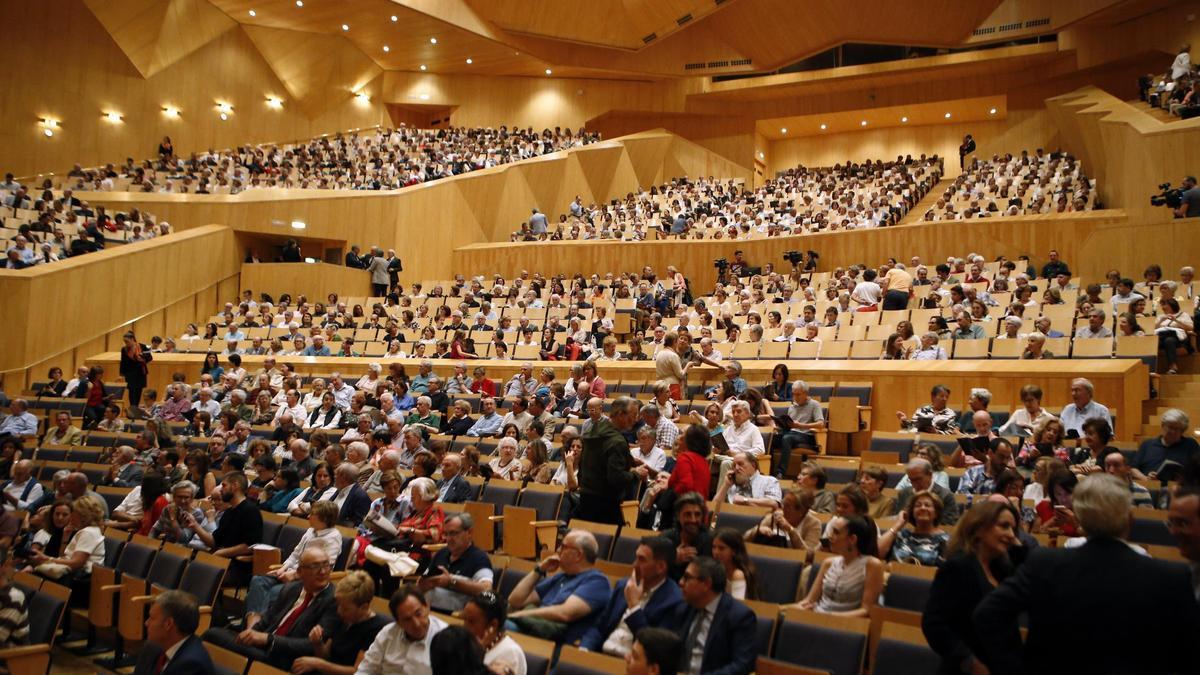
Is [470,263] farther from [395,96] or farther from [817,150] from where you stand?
[817,150]

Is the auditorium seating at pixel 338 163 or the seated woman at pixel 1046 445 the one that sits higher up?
the auditorium seating at pixel 338 163

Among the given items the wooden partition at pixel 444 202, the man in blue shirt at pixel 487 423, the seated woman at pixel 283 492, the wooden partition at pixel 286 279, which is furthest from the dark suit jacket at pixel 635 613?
the wooden partition at pixel 444 202

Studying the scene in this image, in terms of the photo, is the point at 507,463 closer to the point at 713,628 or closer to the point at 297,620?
the point at 297,620

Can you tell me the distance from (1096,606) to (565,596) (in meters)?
1.98

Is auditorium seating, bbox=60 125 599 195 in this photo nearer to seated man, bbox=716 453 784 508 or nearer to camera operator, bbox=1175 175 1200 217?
camera operator, bbox=1175 175 1200 217

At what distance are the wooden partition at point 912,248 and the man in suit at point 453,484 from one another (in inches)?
322

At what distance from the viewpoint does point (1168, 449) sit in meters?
4.73

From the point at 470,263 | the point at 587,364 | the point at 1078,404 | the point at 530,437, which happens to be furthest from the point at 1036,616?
the point at 470,263

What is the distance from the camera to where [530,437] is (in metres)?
6.57

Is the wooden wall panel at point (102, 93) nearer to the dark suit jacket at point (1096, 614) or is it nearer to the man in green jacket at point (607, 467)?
the man in green jacket at point (607, 467)

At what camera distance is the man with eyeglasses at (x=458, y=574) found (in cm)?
383

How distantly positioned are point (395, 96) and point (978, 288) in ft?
57.4

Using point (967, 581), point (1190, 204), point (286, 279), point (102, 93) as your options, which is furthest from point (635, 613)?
point (102, 93)

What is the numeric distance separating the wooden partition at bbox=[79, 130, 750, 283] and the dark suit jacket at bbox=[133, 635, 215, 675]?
13.5 metres
